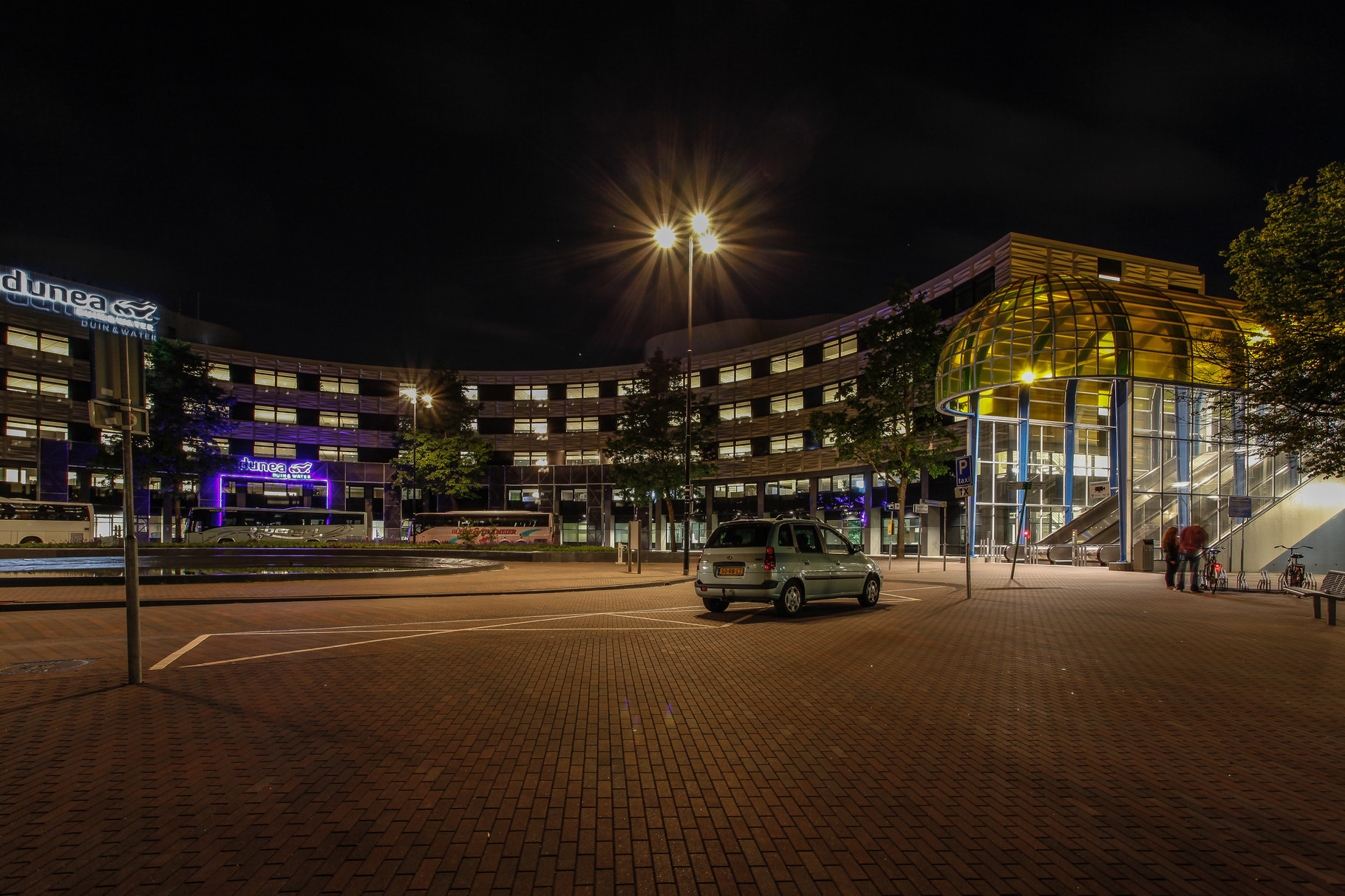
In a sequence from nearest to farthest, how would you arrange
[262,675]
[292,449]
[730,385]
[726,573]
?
[262,675] → [726,573] → [730,385] → [292,449]

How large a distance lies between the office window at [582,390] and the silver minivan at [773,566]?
5197cm

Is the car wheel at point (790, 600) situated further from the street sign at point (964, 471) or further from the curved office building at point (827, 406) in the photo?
the curved office building at point (827, 406)

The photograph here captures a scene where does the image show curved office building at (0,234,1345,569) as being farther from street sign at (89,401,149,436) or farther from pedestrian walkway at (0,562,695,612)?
street sign at (89,401,149,436)

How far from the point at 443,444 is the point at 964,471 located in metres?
44.0

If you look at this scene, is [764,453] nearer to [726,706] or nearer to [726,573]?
[726,573]

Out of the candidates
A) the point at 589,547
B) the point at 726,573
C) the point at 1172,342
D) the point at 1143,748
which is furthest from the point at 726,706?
the point at 1172,342

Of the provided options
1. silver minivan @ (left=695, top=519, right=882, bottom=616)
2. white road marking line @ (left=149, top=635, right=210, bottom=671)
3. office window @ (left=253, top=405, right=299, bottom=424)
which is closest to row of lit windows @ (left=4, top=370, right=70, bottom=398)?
office window @ (left=253, top=405, right=299, bottom=424)

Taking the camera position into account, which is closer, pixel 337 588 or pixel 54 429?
pixel 337 588

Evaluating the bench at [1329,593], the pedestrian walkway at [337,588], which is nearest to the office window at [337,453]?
the pedestrian walkway at [337,588]

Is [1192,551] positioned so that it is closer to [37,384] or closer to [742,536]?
[742,536]

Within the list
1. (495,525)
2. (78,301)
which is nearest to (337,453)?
(78,301)

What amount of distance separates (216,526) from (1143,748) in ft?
178

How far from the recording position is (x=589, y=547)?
35344mm

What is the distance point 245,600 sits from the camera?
14750 mm
